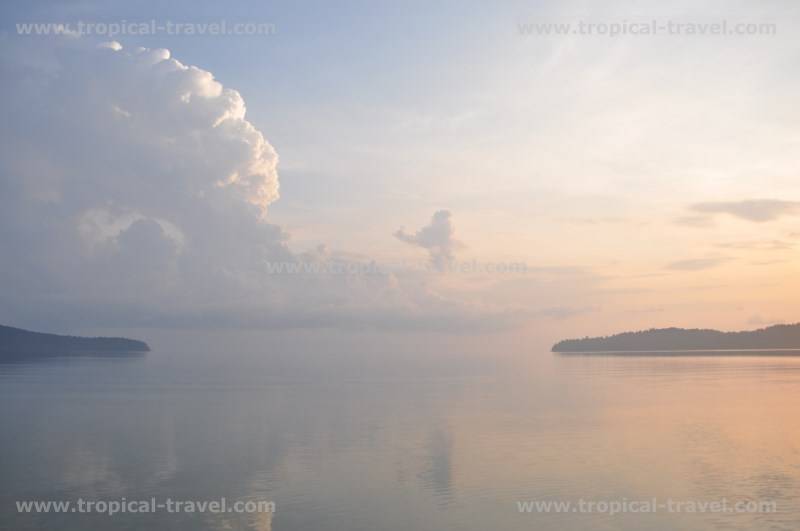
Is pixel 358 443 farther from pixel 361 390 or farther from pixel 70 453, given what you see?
pixel 361 390

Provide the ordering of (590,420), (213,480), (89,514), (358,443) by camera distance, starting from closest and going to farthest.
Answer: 1. (89,514)
2. (213,480)
3. (358,443)
4. (590,420)

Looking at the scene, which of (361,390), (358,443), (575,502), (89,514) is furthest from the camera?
(361,390)

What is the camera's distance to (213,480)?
3725cm

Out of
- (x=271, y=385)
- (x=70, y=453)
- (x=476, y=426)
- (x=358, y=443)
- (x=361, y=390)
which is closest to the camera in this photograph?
(x=70, y=453)

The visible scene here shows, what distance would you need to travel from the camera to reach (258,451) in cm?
4588

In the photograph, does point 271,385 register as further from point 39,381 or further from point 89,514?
point 89,514

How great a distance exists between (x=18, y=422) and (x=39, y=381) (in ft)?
199

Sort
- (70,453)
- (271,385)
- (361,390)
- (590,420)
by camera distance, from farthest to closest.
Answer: (271,385)
(361,390)
(590,420)
(70,453)

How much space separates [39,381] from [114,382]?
1193 centimetres

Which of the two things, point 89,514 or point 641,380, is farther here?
point 641,380

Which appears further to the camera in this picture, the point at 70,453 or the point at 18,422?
the point at 18,422

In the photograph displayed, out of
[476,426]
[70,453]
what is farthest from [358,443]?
[70,453]

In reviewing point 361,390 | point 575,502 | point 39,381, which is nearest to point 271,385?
point 361,390

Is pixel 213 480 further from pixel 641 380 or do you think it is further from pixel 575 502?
pixel 641 380
